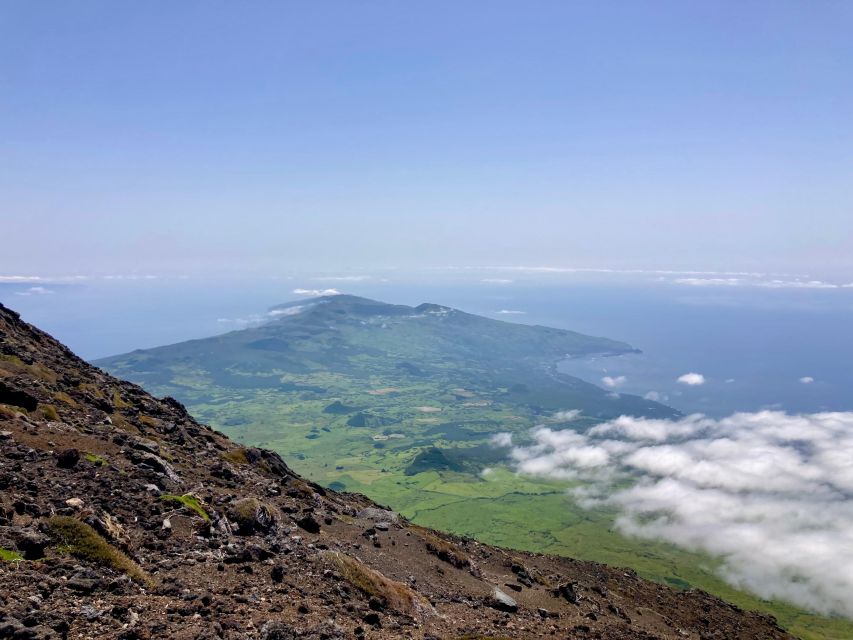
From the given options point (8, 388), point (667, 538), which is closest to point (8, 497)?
point (8, 388)

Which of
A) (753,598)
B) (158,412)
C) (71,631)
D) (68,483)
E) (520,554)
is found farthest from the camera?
(753,598)

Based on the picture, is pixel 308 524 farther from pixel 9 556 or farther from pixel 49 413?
pixel 49 413

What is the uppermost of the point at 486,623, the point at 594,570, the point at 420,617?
the point at 420,617

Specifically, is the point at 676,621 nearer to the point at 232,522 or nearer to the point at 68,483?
the point at 232,522

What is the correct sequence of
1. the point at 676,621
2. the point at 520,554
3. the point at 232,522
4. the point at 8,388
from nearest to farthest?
the point at 232,522 < the point at 8,388 < the point at 676,621 < the point at 520,554

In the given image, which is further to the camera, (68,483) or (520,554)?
(520,554)

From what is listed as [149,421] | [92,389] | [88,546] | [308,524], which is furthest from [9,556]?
[92,389]

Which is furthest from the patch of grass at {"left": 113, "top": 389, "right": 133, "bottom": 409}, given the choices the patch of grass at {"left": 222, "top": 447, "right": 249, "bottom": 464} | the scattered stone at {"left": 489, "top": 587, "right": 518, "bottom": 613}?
the scattered stone at {"left": 489, "top": 587, "right": 518, "bottom": 613}
